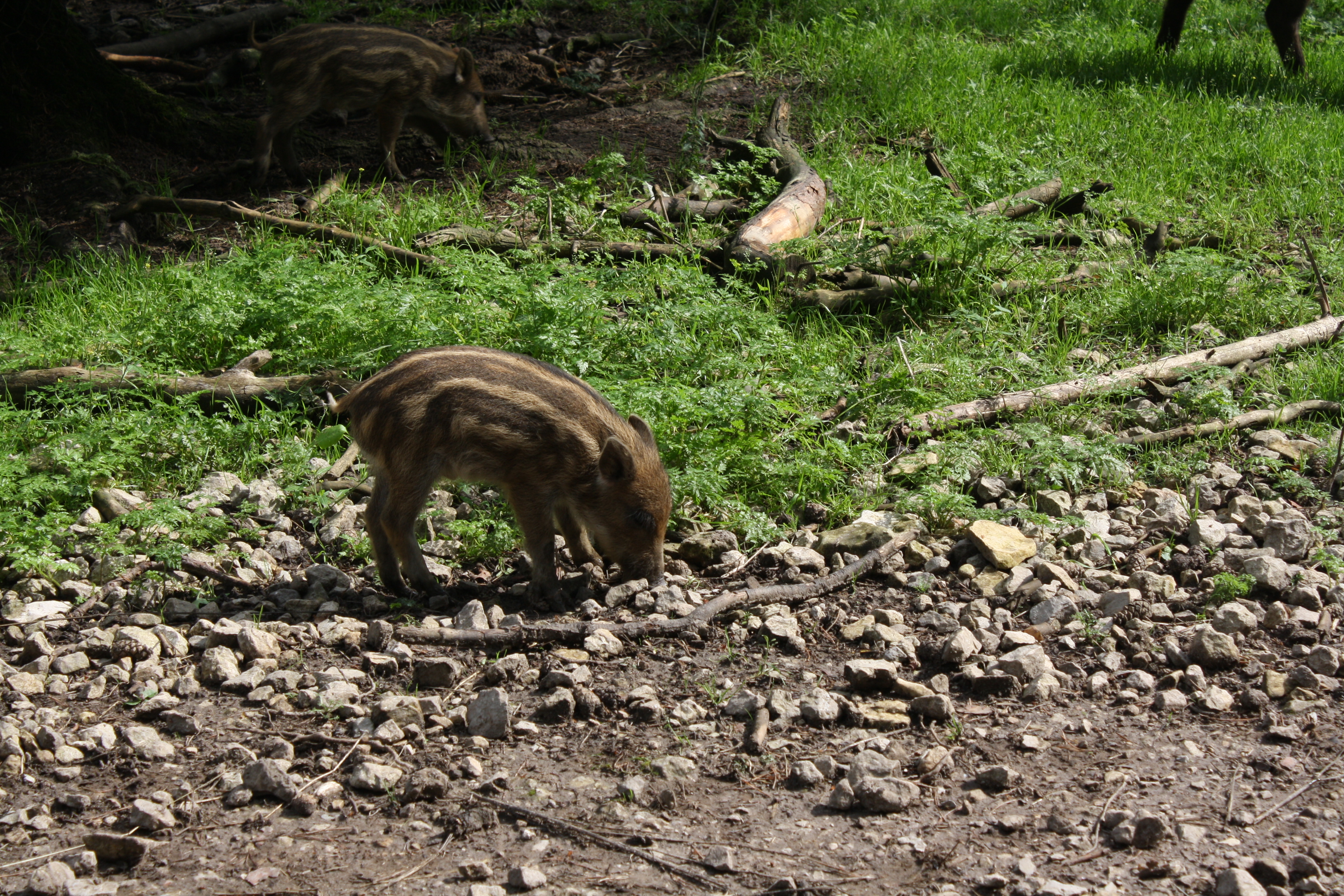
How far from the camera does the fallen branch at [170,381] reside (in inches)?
219

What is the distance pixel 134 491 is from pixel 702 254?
3.78 m

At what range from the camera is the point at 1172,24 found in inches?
452

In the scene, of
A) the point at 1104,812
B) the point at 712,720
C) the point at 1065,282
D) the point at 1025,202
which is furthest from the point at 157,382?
the point at 1025,202

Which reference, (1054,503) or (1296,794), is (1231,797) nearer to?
(1296,794)

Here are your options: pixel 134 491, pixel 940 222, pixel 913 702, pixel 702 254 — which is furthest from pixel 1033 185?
pixel 134 491

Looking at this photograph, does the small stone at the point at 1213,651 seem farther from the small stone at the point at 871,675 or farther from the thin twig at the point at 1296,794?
the small stone at the point at 871,675

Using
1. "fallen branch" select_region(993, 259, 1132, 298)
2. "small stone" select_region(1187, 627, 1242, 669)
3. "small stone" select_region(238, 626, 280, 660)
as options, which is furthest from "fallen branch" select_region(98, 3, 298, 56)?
"small stone" select_region(1187, 627, 1242, 669)

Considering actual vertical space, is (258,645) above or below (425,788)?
below

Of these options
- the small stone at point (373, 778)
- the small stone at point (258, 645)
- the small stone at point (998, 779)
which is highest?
the small stone at point (998, 779)

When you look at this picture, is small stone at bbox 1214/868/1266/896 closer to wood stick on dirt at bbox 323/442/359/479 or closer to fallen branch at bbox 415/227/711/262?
wood stick on dirt at bbox 323/442/359/479

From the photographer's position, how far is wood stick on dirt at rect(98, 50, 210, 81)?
10.2 metres

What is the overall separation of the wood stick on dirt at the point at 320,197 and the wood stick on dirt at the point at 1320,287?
611 centimetres

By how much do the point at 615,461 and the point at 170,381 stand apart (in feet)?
8.26

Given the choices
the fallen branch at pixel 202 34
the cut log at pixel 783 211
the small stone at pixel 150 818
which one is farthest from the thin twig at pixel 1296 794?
the fallen branch at pixel 202 34
